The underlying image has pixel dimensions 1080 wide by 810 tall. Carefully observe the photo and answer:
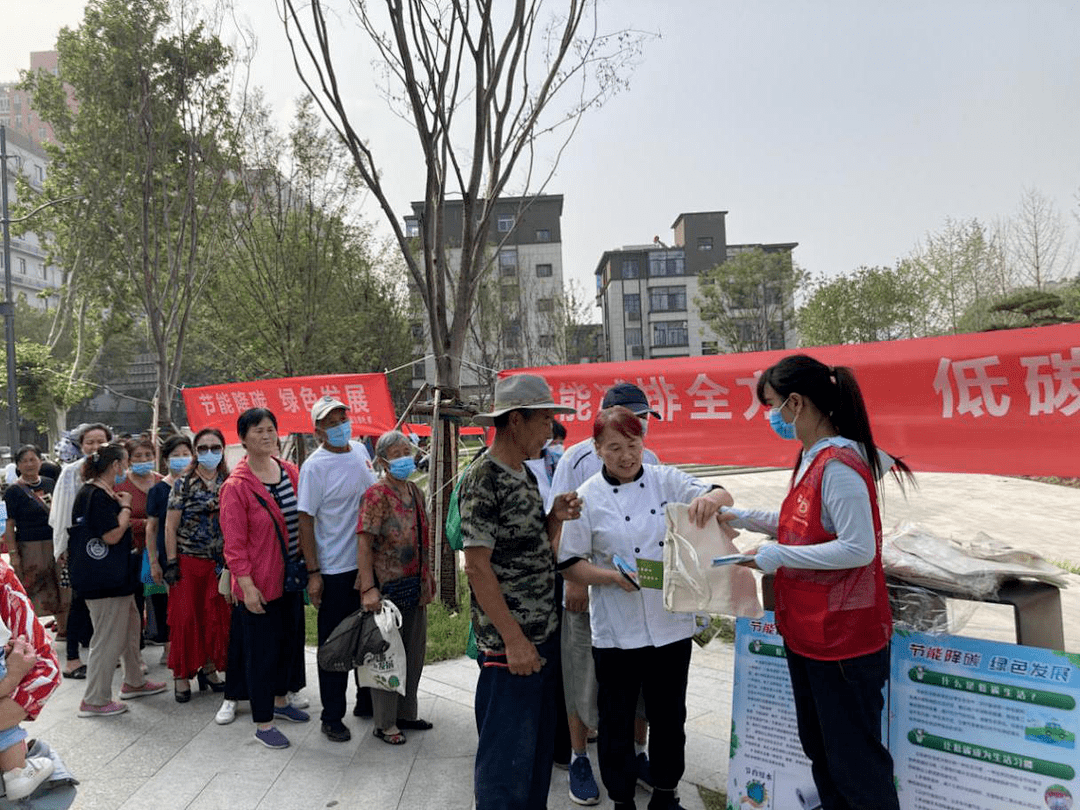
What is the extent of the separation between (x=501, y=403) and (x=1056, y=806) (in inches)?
82.1

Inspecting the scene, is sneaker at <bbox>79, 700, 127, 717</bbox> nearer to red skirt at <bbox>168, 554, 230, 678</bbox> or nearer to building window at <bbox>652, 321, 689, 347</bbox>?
red skirt at <bbox>168, 554, 230, 678</bbox>

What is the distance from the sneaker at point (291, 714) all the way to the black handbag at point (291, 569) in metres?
0.73

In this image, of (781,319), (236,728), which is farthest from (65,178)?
(781,319)

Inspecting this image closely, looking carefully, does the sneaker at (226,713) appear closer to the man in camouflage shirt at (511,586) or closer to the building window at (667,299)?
the man in camouflage shirt at (511,586)

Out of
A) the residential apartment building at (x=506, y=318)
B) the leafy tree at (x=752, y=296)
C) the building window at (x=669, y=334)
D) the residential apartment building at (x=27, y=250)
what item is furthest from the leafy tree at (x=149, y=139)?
the residential apartment building at (x=27, y=250)

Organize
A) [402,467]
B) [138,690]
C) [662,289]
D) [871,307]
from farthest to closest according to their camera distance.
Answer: [662,289] → [871,307] → [138,690] → [402,467]

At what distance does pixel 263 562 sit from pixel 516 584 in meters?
2.04

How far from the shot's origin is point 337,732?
13.4ft

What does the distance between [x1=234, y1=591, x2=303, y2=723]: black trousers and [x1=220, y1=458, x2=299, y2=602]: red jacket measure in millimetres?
113

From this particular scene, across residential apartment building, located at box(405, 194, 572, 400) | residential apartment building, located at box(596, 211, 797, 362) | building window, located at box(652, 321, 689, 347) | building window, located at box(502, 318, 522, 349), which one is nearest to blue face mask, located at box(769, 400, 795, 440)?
residential apartment building, located at box(405, 194, 572, 400)

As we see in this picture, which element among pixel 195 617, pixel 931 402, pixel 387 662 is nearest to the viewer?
pixel 931 402

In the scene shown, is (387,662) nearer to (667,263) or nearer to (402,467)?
(402,467)

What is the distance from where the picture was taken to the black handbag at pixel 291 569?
4.15 meters

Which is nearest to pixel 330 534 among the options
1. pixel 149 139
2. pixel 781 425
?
pixel 781 425
